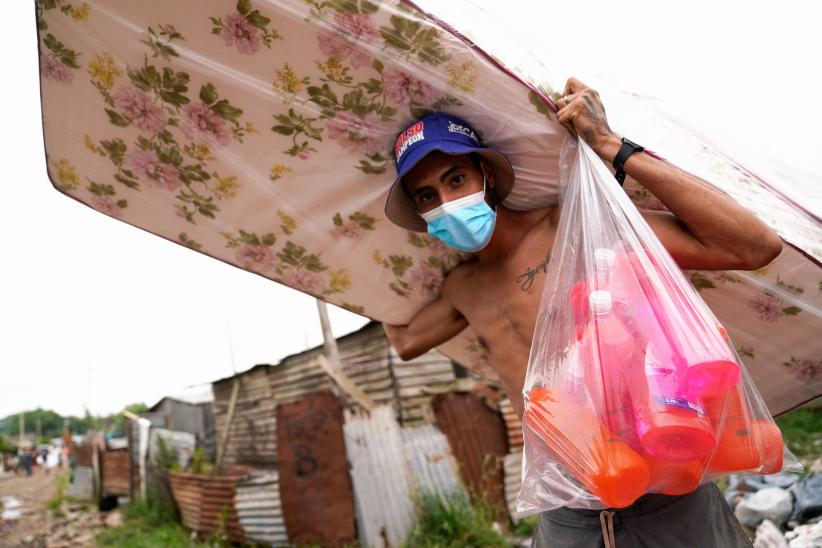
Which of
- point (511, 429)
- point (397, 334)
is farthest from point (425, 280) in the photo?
point (511, 429)

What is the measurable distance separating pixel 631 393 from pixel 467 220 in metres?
0.77

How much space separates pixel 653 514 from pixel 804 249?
0.80 metres

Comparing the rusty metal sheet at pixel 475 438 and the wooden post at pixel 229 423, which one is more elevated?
the wooden post at pixel 229 423

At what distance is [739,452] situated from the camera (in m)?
1.10

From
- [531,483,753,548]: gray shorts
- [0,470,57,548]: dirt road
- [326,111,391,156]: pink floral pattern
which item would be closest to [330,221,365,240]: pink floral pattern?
[326,111,391,156]: pink floral pattern

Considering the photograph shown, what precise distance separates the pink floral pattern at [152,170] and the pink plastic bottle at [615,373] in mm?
1506

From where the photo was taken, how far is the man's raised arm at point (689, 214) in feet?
4.46

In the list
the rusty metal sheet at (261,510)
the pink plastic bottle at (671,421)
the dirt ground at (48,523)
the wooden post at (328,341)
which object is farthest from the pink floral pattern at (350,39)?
the dirt ground at (48,523)

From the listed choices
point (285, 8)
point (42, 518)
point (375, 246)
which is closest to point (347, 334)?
point (375, 246)

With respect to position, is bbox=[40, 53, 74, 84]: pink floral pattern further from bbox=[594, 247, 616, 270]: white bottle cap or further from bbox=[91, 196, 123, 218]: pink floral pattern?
bbox=[594, 247, 616, 270]: white bottle cap

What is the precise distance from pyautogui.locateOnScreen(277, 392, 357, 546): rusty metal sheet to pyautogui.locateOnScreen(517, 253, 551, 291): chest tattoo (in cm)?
585

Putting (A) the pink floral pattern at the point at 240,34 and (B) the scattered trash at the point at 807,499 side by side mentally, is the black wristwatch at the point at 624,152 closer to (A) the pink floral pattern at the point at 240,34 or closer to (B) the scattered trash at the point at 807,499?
(A) the pink floral pattern at the point at 240,34

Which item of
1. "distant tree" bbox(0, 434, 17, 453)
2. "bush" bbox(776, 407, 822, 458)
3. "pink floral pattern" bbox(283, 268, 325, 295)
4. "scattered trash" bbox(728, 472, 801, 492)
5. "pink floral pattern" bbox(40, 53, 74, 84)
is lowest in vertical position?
"bush" bbox(776, 407, 822, 458)

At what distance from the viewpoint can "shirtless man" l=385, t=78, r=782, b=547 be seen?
1.39m
